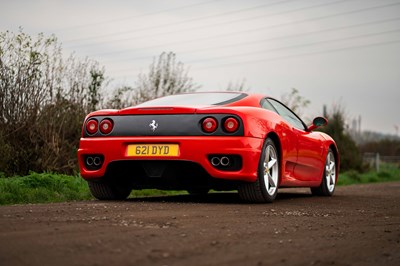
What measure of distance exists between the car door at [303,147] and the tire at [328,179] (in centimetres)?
34

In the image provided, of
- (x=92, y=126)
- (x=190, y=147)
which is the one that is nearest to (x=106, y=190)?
(x=92, y=126)

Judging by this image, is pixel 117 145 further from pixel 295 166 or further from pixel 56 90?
pixel 56 90

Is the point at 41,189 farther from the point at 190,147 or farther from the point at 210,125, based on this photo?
the point at 210,125

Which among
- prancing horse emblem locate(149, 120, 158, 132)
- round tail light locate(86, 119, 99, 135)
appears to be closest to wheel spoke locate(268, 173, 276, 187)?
prancing horse emblem locate(149, 120, 158, 132)

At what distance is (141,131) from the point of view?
22.7 feet

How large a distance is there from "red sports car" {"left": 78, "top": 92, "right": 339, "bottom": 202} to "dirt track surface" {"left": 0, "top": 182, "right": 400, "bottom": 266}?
0.67m

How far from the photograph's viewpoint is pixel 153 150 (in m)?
6.82

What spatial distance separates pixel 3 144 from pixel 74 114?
1.93 metres

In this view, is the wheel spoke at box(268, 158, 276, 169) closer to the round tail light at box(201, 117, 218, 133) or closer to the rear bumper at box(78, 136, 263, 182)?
the rear bumper at box(78, 136, 263, 182)

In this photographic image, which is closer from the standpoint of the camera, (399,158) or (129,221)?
(129,221)

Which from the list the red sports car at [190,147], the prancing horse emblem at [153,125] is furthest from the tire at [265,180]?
the prancing horse emblem at [153,125]

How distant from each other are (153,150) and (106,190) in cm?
105

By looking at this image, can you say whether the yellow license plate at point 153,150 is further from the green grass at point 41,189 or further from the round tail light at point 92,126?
the green grass at point 41,189

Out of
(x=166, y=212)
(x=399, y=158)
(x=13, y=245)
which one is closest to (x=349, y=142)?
(x=399, y=158)
